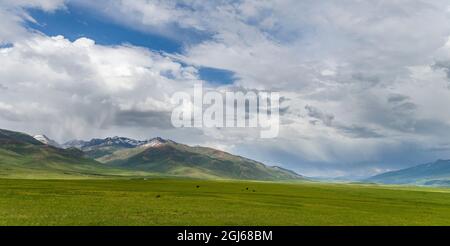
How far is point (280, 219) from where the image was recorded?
50875 millimetres
